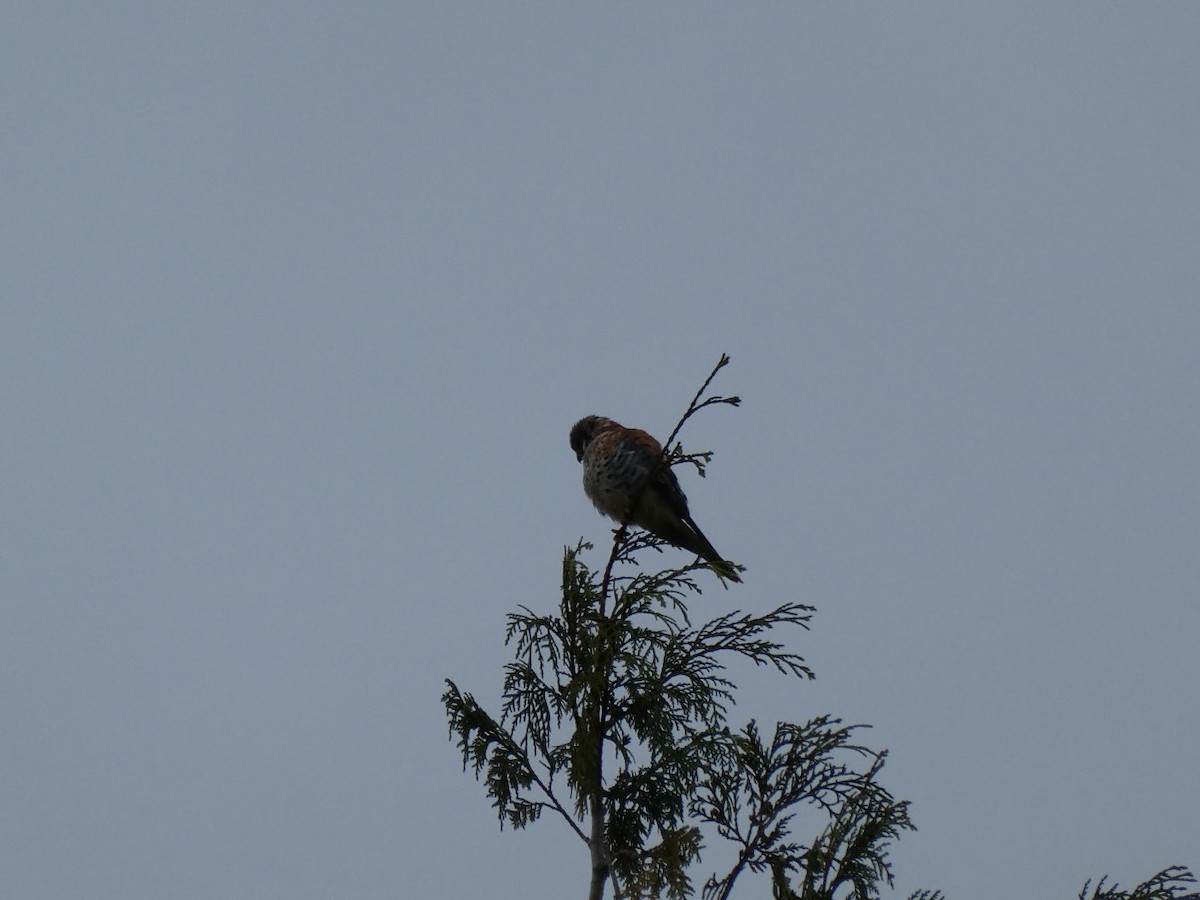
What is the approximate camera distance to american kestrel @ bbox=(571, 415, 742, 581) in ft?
25.2

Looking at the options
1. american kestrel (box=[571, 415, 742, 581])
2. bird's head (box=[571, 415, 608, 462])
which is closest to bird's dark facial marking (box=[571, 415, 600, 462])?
bird's head (box=[571, 415, 608, 462])

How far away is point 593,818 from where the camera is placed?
4.46m

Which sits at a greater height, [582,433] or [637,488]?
[582,433]

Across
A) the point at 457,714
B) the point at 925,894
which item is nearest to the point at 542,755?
the point at 457,714

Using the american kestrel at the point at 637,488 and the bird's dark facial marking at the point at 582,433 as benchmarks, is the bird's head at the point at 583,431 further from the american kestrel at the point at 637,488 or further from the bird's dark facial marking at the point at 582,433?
the american kestrel at the point at 637,488

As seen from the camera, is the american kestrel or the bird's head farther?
the bird's head

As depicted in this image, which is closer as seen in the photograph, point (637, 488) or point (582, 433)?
point (637, 488)

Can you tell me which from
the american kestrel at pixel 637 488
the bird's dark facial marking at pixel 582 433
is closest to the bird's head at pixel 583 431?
the bird's dark facial marking at pixel 582 433

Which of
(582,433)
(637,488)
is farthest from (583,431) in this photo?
(637,488)

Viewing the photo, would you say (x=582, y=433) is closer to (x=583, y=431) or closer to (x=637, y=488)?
(x=583, y=431)

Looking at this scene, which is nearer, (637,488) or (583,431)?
(637,488)

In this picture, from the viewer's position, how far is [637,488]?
24.8 ft

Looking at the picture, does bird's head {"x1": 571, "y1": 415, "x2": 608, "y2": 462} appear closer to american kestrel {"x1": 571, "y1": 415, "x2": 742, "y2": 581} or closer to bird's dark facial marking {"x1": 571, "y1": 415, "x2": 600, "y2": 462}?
bird's dark facial marking {"x1": 571, "y1": 415, "x2": 600, "y2": 462}

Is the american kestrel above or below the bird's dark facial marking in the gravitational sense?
below
